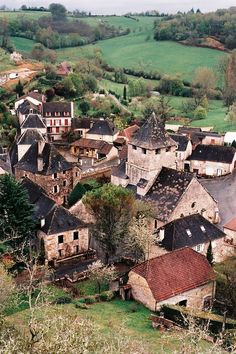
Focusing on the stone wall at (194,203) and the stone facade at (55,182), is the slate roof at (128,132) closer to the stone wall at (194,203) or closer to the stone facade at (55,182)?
the stone facade at (55,182)

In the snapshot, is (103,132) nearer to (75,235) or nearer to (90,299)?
(75,235)

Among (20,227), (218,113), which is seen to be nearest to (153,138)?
(20,227)

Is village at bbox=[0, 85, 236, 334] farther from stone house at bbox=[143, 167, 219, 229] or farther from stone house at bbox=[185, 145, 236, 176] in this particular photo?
stone house at bbox=[143, 167, 219, 229]

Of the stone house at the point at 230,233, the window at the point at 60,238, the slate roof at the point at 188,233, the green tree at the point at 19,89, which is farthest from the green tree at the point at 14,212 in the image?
the green tree at the point at 19,89

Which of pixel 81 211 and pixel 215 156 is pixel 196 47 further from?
pixel 81 211

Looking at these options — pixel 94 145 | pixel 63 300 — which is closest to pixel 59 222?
pixel 63 300

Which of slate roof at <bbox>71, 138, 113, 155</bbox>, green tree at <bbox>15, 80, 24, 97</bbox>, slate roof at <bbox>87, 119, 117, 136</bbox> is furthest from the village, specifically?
green tree at <bbox>15, 80, 24, 97</bbox>
